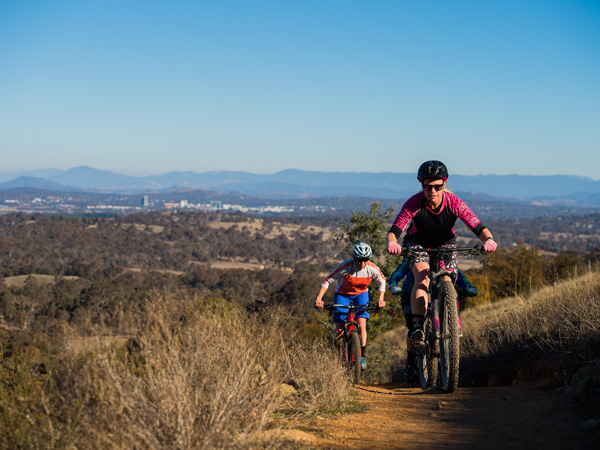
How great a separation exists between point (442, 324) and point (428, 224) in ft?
3.35

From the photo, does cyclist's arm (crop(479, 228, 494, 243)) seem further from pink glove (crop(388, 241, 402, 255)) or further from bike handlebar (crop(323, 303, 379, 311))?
bike handlebar (crop(323, 303, 379, 311))

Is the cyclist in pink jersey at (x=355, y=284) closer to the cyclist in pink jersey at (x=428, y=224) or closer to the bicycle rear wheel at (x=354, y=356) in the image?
the bicycle rear wheel at (x=354, y=356)

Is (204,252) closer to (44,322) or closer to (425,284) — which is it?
(44,322)

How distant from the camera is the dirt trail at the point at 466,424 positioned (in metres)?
4.09

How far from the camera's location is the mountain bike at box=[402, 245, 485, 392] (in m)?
5.45

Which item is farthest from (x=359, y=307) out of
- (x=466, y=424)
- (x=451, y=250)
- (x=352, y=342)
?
(x=466, y=424)

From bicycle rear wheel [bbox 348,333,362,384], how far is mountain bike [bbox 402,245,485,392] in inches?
46.9

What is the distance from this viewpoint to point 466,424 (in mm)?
4637

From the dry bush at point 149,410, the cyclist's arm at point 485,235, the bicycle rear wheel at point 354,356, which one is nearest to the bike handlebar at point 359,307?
the bicycle rear wheel at point 354,356

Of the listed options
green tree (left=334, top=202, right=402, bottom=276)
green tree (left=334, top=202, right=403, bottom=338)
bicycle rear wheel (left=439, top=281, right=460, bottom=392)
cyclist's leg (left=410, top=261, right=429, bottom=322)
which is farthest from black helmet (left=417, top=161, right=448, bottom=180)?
green tree (left=334, top=202, right=402, bottom=276)

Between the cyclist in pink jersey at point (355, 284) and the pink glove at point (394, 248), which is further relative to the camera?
the cyclist in pink jersey at point (355, 284)

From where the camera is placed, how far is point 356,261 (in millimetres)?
7129

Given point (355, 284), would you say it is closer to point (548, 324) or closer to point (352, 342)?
point (352, 342)

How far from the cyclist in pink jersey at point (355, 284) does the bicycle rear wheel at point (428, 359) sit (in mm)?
1029
